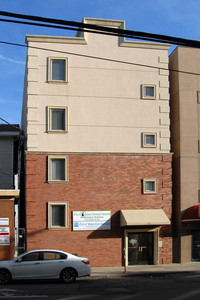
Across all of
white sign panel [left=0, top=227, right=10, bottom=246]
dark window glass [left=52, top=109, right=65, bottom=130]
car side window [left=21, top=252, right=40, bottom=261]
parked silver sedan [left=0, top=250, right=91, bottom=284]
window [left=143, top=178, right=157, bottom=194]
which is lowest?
parked silver sedan [left=0, top=250, right=91, bottom=284]

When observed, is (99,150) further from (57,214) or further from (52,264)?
(52,264)

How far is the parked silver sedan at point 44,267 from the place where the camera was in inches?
672

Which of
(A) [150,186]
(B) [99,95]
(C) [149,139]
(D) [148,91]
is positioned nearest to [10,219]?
(A) [150,186]

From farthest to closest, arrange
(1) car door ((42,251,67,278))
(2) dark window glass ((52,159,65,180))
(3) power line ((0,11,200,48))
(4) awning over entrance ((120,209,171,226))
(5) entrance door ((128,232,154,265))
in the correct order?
(5) entrance door ((128,232,154,265))
(2) dark window glass ((52,159,65,180))
(4) awning over entrance ((120,209,171,226))
(1) car door ((42,251,67,278))
(3) power line ((0,11,200,48))

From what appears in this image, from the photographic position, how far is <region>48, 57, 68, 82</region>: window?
2455 centimetres

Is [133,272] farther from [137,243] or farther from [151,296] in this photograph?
[151,296]

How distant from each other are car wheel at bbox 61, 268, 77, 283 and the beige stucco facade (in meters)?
8.28

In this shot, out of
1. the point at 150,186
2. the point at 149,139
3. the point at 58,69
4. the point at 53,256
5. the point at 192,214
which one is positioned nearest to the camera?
the point at 53,256

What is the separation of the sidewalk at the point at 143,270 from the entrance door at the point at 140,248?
0.67 m

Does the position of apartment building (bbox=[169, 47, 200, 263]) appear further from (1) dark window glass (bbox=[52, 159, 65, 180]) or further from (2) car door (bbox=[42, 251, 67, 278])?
(2) car door (bbox=[42, 251, 67, 278])

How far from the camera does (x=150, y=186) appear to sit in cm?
2486

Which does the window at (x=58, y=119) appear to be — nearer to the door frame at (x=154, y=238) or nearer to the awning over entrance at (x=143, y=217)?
the awning over entrance at (x=143, y=217)

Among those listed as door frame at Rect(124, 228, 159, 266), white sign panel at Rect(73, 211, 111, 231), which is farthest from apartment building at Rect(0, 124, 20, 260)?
door frame at Rect(124, 228, 159, 266)

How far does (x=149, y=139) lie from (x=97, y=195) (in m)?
4.58
